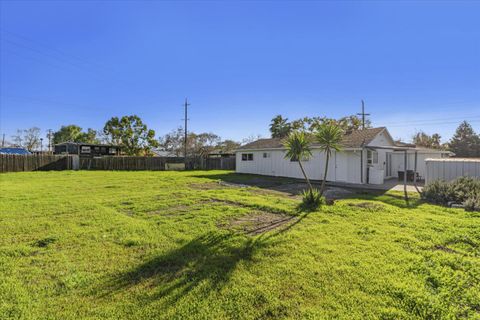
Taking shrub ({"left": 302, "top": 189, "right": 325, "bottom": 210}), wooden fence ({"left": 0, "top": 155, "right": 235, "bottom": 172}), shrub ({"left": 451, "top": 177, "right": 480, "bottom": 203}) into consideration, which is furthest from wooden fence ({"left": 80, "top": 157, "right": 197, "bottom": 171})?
shrub ({"left": 451, "top": 177, "right": 480, "bottom": 203})

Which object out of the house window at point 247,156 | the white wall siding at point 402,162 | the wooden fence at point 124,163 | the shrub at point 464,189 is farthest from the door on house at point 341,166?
the wooden fence at point 124,163

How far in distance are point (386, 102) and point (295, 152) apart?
2072 cm

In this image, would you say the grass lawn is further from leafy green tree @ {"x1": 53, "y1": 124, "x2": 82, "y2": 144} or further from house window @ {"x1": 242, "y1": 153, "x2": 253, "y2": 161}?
leafy green tree @ {"x1": 53, "y1": 124, "x2": 82, "y2": 144}

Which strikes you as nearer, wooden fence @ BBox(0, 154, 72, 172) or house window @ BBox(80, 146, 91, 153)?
wooden fence @ BBox(0, 154, 72, 172)

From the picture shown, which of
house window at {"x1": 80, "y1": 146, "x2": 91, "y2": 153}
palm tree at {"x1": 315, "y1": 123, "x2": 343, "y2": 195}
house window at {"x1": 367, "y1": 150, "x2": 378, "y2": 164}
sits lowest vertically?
house window at {"x1": 367, "y1": 150, "x2": 378, "y2": 164}

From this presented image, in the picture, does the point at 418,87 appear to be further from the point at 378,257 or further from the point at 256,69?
the point at 378,257

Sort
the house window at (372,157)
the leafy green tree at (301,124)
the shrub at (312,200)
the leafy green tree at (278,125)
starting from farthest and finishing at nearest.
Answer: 1. the leafy green tree at (278,125)
2. the leafy green tree at (301,124)
3. the house window at (372,157)
4. the shrub at (312,200)

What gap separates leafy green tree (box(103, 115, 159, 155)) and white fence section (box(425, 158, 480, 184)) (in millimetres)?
34715

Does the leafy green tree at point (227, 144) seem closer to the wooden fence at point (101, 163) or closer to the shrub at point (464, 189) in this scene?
the wooden fence at point (101, 163)

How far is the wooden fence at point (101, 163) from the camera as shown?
21.0m

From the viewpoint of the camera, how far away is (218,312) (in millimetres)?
2664

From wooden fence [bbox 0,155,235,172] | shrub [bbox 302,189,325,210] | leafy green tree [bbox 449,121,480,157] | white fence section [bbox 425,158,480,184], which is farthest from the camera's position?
leafy green tree [bbox 449,121,480,157]

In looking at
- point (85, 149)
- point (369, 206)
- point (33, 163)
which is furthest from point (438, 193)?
point (85, 149)

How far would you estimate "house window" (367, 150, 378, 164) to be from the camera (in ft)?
48.4
